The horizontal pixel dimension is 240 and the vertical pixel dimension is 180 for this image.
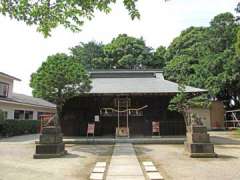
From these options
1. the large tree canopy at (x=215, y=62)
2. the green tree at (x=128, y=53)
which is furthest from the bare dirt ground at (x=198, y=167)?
the green tree at (x=128, y=53)

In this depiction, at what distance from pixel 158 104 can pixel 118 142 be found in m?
3.97

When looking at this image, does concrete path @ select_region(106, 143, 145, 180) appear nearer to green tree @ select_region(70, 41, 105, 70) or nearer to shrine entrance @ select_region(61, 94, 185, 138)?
shrine entrance @ select_region(61, 94, 185, 138)

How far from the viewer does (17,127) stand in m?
18.9

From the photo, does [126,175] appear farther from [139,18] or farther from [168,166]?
[139,18]

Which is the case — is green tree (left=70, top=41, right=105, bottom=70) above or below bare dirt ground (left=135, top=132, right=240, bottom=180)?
above

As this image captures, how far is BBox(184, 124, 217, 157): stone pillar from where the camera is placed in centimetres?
850

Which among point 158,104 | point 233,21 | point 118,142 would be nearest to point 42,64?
point 118,142

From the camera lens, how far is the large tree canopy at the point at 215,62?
22.8 m

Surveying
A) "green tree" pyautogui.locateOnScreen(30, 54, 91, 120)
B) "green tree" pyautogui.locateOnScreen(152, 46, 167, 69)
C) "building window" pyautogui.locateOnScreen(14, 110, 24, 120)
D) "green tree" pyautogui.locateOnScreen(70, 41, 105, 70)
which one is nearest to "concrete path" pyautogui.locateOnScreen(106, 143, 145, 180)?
"green tree" pyautogui.locateOnScreen(30, 54, 91, 120)

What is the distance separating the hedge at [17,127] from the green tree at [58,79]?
6184 mm

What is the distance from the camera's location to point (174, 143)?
12.9m

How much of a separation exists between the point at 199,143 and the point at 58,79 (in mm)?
7232

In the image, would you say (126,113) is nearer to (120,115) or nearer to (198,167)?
(120,115)

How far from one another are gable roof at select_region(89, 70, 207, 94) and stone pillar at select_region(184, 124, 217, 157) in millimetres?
6003
